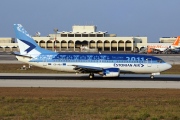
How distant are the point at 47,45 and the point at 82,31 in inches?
660

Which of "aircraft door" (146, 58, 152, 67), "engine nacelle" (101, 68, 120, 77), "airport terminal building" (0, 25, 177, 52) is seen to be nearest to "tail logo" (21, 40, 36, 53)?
"engine nacelle" (101, 68, 120, 77)

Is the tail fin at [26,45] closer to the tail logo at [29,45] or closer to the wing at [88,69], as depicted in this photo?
the tail logo at [29,45]

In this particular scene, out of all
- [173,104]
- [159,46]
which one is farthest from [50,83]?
[159,46]

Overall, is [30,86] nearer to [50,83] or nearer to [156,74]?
[50,83]

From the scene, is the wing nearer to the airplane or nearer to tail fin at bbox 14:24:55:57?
tail fin at bbox 14:24:55:57

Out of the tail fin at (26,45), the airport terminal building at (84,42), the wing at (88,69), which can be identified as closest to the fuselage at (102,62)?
the wing at (88,69)

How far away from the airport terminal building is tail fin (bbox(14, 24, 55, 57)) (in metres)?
100.0

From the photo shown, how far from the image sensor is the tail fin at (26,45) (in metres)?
45.6

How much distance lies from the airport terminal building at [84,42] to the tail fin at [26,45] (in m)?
100.0

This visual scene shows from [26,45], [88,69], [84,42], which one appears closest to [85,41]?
[84,42]

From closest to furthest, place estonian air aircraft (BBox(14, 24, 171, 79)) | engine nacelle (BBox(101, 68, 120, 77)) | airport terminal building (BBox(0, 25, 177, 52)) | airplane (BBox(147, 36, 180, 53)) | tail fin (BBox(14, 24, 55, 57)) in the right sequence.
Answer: engine nacelle (BBox(101, 68, 120, 77)), estonian air aircraft (BBox(14, 24, 171, 79)), tail fin (BBox(14, 24, 55, 57)), airplane (BBox(147, 36, 180, 53)), airport terminal building (BBox(0, 25, 177, 52))

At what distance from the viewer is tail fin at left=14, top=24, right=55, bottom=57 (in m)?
45.6

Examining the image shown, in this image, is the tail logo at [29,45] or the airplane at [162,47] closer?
the tail logo at [29,45]

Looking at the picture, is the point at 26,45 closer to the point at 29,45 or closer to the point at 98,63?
the point at 29,45
